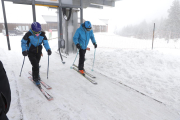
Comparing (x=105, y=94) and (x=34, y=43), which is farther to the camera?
(x=34, y=43)

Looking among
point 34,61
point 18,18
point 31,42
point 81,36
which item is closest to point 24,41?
point 31,42

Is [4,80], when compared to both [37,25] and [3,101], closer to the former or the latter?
[3,101]

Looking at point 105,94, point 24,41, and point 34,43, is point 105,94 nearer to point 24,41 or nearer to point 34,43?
point 34,43

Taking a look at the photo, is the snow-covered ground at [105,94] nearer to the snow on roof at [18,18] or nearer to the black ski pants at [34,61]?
the black ski pants at [34,61]

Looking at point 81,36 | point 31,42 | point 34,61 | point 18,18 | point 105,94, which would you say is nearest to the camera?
point 105,94

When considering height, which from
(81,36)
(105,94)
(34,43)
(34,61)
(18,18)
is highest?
(18,18)

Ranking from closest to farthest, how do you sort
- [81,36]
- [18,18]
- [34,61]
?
[34,61] → [81,36] → [18,18]

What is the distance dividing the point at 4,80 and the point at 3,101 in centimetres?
17

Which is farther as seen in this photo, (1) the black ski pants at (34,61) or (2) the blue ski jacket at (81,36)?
(2) the blue ski jacket at (81,36)

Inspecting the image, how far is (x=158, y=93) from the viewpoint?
3.63 metres

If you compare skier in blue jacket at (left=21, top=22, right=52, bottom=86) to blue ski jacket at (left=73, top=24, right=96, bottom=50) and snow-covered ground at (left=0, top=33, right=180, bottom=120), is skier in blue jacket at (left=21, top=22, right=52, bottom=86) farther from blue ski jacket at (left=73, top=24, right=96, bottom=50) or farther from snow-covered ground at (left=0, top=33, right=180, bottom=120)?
blue ski jacket at (left=73, top=24, right=96, bottom=50)

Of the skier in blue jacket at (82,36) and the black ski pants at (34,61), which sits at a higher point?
the skier in blue jacket at (82,36)

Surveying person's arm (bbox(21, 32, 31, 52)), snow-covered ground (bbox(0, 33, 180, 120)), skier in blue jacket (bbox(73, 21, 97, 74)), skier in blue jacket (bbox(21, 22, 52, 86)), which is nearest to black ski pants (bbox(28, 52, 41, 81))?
skier in blue jacket (bbox(21, 22, 52, 86))

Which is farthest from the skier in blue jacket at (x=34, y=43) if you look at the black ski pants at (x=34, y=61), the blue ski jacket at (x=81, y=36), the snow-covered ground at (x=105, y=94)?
the blue ski jacket at (x=81, y=36)
